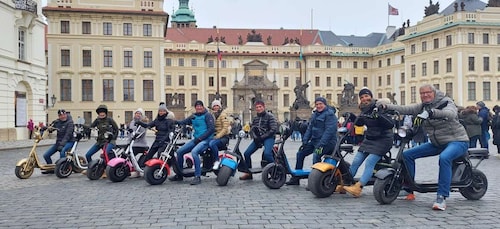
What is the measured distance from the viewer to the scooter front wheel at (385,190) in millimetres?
7633

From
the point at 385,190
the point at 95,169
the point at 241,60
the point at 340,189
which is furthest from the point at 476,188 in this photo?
the point at 241,60

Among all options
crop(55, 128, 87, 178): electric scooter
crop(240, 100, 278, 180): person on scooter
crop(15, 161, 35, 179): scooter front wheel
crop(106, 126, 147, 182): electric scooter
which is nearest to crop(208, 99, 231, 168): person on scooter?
crop(240, 100, 278, 180): person on scooter

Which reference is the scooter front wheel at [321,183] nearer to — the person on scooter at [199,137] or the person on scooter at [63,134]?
the person on scooter at [199,137]

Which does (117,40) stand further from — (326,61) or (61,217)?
(61,217)

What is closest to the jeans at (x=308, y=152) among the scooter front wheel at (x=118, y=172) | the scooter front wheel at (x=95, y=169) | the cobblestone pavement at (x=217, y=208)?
the cobblestone pavement at (x=217, y=208)

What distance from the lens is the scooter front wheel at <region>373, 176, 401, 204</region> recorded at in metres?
7.63

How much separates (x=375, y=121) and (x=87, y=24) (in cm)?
4589

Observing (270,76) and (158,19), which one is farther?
(270,76)

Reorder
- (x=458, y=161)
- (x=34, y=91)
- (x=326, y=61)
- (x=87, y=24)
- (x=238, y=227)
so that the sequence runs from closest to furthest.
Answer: (x=238, y=227) → (x=458, y=161) → (x=34, y=91) → (x=87, y=24) → (x=326, y=61)

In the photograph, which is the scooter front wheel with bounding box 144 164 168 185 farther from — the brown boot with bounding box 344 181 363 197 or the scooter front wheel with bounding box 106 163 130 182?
the brown boot with bounding box 344 181 363 197

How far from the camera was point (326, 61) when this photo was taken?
78750 mm

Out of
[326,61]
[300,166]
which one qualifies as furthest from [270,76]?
[300,166]

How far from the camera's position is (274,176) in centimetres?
980

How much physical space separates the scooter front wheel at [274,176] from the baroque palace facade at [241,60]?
39425 mm
